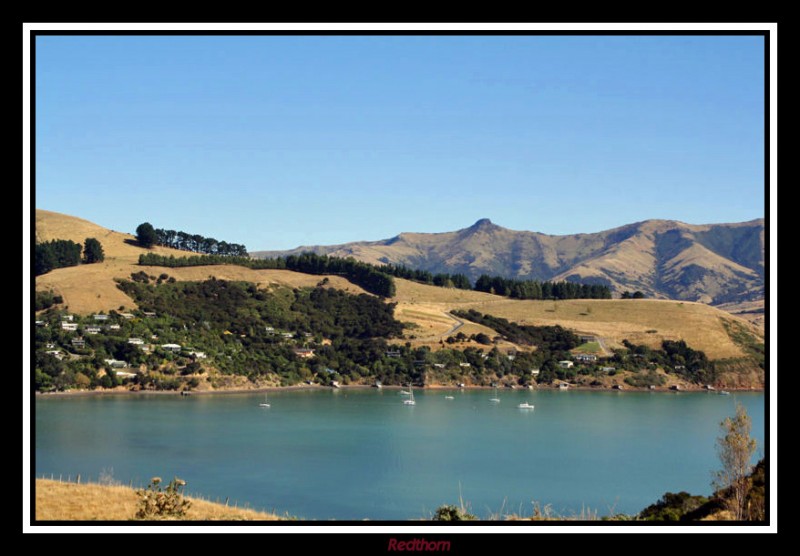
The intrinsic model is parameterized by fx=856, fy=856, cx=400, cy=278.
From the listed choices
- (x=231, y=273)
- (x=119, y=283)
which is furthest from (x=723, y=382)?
(x=119, y=283)

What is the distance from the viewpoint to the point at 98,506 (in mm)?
12906

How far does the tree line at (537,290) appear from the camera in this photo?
115 m

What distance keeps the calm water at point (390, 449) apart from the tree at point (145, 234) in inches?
1635

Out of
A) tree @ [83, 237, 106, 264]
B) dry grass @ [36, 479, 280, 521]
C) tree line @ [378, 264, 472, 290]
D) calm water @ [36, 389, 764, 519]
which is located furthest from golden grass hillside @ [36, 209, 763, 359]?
dry grass @ [36, 479, 280, 521]

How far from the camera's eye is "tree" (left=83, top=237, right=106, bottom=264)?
10144 centimetres

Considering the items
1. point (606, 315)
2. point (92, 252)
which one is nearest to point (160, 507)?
point (92, 252)

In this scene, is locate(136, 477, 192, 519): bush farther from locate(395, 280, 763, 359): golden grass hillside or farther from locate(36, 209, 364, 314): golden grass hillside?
locate(395, 280, 763, 359): golden grass hillside

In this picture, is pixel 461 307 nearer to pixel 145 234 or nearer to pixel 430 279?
pixel 430 279

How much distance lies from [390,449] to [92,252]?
203 ft

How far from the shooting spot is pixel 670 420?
69.0m
